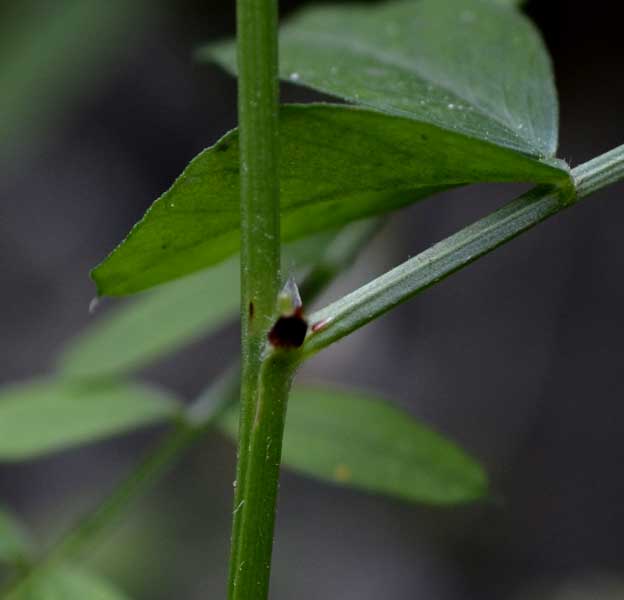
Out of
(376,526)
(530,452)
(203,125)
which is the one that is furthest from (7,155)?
(530,452)

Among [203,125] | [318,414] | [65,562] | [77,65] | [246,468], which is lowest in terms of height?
[203,125]

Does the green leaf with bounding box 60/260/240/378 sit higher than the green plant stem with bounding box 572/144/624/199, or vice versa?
the green plant stem with bounding box 572/144/624/199

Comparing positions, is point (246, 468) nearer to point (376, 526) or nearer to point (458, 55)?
point (458, 55)

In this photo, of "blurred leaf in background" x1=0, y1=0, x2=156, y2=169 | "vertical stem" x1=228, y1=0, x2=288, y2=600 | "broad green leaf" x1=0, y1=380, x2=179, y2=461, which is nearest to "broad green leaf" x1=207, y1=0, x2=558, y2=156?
"vertical stem" x1=228, y1=0, x2=288, y2=600

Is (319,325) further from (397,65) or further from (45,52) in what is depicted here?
(45,52)

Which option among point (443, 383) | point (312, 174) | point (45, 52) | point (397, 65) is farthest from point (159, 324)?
point (45, 52)

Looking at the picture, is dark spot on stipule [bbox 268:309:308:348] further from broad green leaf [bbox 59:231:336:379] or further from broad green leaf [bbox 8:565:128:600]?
broad green leaf [bbox 59:231:336:379]
